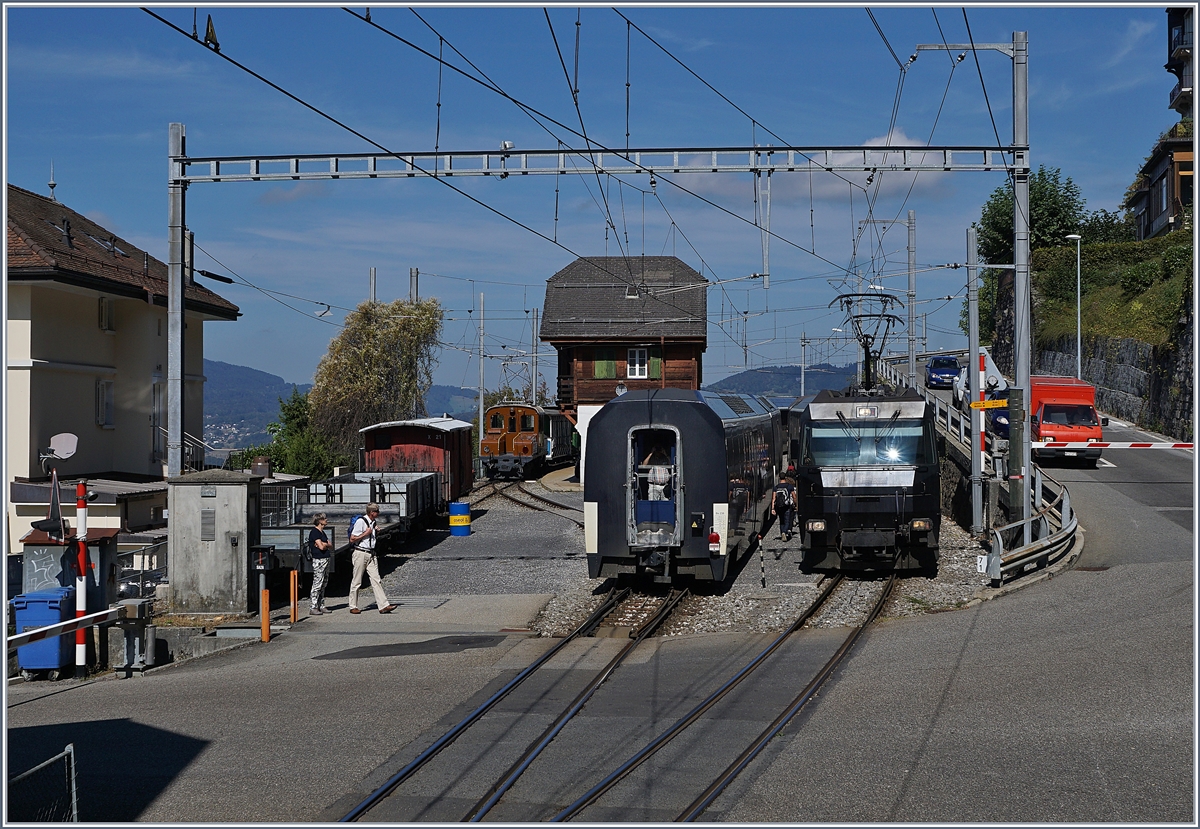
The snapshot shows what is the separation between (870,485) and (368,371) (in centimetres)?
4032

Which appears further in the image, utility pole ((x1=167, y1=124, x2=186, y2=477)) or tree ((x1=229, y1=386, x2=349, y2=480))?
tree ((x1=229, y1=386, x2=349, y2=480))

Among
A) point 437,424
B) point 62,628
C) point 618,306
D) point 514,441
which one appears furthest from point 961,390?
point 62,628

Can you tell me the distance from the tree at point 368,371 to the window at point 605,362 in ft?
38.6

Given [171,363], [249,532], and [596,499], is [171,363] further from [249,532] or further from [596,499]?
[596,499]

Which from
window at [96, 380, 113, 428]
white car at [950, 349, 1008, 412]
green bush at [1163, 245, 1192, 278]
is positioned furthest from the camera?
green bush at [1163, 245, 1192, 278]

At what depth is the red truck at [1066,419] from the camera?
3209 centimetres

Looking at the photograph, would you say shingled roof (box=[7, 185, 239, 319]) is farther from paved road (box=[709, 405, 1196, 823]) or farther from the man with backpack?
paved road (box=[709, 405, 1196, 823])

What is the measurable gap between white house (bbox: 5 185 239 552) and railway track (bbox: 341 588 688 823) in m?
14.1

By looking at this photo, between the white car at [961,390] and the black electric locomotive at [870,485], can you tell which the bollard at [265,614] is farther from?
the white car at [961,390]

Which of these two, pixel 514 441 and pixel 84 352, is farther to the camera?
pixel 514 441

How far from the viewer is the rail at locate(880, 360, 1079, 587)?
17.0 meters

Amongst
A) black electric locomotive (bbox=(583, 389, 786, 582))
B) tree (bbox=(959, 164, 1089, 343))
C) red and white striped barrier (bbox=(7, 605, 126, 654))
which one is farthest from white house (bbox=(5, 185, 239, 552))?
tree (bbox=(959, 164, 1089, 343))

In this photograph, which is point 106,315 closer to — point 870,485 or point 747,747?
point 870,485

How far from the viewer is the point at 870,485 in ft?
61.2
